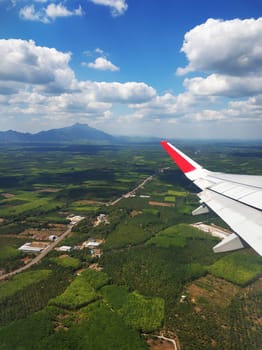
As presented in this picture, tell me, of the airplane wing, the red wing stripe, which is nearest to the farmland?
the airplane wing

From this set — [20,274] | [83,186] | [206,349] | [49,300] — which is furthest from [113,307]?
[83,186]

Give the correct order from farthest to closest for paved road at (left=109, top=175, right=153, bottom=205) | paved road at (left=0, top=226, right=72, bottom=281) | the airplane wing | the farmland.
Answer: paved road at (left=109, top=175, right=153, bottom=205)
paved road at (left=0, top=226, right=72, bottom=281)
the farmland
the airplane wing

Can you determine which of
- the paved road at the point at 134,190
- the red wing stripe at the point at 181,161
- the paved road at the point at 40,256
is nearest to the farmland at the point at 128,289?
the paved road at the point at 40,256

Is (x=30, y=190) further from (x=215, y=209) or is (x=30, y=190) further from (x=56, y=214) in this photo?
(x=215, y=209)

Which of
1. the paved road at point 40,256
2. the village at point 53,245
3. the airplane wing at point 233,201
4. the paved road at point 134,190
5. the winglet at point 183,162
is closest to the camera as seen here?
the airplane wing at point 233,201

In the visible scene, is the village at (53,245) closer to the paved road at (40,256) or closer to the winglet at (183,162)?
the paved road at (40,256)

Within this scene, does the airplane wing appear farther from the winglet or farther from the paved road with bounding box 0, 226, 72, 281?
the paved road with bounding box 0, 226, 72, 281

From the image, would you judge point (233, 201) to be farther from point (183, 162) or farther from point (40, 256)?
point (40, 256)

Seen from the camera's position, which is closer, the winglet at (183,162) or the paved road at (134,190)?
the winglet at (183,162)

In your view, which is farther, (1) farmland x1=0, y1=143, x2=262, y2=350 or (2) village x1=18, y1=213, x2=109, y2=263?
(2) village x1=18, y1=213, x2=109, y2=263
